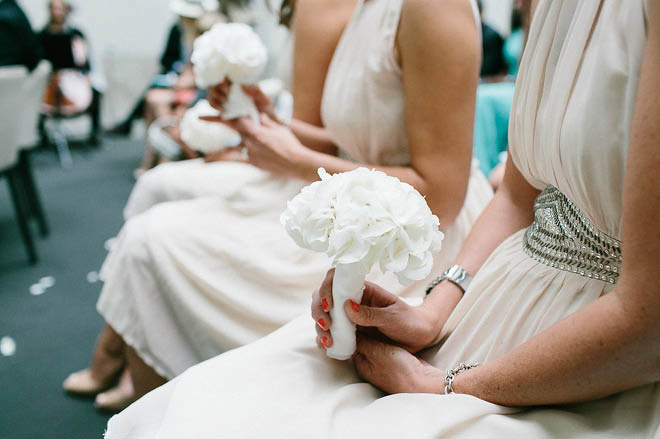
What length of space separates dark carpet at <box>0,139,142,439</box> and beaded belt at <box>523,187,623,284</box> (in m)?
1.62

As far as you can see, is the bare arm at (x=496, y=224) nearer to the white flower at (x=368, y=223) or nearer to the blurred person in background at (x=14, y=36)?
the white flower at (x=368, y=223)

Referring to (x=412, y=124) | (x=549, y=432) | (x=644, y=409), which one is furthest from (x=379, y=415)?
(x=412, y=124)

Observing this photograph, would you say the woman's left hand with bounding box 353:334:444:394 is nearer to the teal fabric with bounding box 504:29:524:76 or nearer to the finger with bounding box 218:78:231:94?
the finger with bounding box 218:78:231:94

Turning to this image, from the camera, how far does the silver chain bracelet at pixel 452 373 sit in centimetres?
81

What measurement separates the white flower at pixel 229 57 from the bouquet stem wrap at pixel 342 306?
3.27 feet

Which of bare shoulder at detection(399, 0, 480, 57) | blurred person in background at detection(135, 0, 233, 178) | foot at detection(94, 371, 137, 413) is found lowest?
foot at detection(94, 371, 137, 413)

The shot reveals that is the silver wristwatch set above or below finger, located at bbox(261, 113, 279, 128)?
below

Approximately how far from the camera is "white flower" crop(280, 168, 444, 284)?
686 mm

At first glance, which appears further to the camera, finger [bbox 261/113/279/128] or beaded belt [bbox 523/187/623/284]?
finger [bbox 261/113/279/128]

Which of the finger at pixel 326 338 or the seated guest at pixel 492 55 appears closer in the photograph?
the finger at pixel 326 338

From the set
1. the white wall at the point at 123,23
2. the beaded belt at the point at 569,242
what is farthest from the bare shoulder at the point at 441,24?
→ the white wall at the point at 123,23

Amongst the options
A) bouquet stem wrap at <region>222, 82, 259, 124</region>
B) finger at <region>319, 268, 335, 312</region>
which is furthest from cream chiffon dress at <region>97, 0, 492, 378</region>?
finger at <region>319, 268, 335, 312</region>

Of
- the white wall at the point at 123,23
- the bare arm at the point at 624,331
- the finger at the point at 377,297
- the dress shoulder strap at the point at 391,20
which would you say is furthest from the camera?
the white wall at the point at 123,23

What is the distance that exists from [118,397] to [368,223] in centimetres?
154
